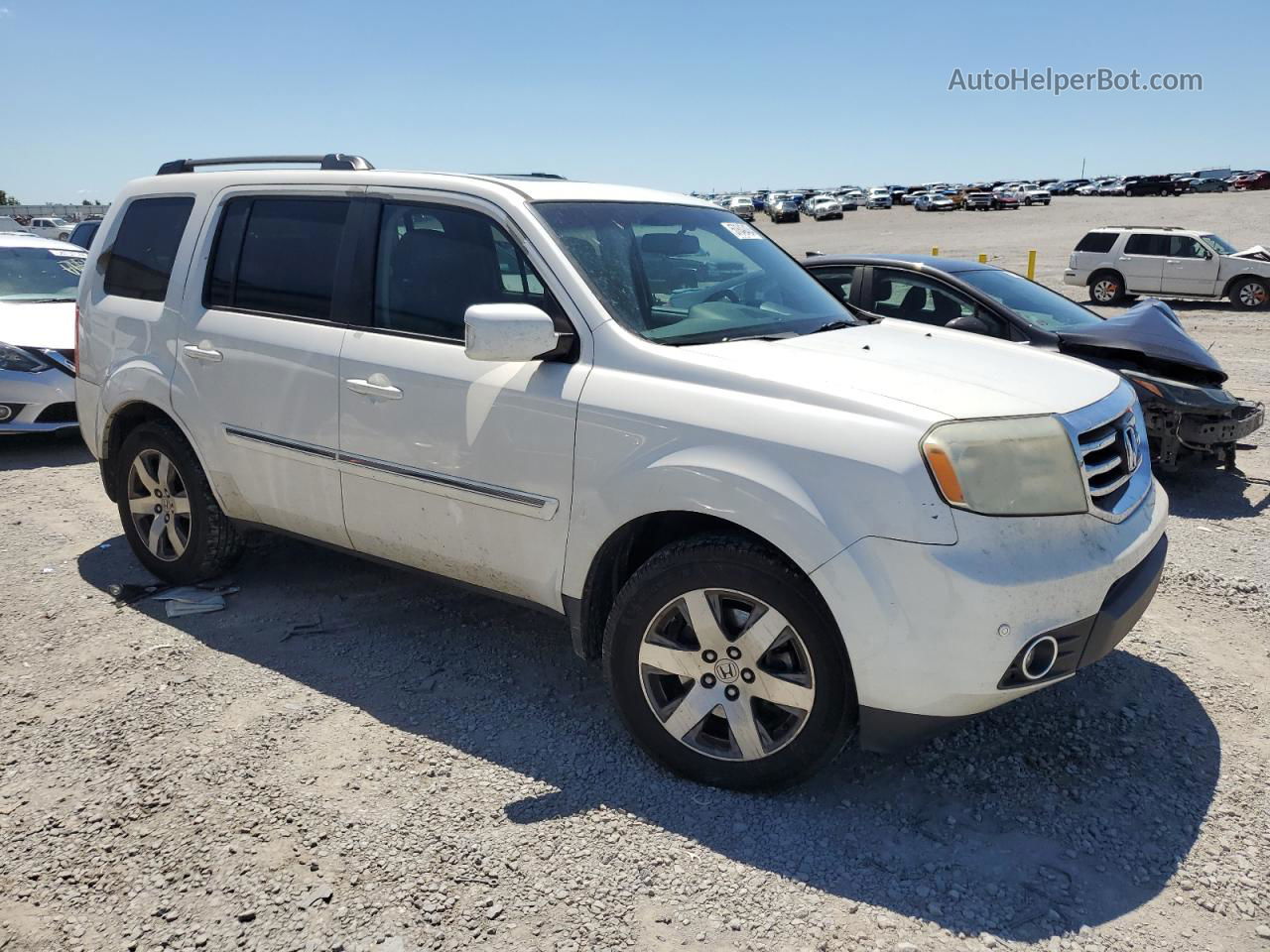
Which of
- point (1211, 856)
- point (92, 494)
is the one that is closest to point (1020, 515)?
point (1211, 856)

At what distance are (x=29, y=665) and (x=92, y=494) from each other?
295 centimetres

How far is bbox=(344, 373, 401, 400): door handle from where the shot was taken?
3.71 metres

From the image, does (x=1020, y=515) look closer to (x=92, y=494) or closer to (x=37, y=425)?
(x=92, y=494)

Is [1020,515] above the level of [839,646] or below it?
above

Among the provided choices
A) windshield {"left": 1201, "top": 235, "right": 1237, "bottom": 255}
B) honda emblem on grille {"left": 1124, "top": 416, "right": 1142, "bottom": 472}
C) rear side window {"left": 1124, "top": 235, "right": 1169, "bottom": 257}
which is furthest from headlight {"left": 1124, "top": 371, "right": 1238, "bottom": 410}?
windshield {"left": 1201, "top": 235, "right": 1237, "bottom": 255}

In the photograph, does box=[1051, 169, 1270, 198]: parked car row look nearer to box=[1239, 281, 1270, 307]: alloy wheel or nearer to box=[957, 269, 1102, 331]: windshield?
box=[1239, 281, 1270, 307]: alloy wheel

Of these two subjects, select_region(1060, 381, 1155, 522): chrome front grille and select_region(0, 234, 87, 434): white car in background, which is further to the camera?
select_region(0, 234, 87, 434): white car in background

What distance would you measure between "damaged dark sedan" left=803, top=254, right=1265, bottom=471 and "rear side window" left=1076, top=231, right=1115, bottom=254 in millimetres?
13773

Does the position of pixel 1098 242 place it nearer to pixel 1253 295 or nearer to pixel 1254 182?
pixel 1253 295

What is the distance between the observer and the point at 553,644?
4.31 metres

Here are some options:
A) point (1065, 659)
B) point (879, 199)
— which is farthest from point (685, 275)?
point (879, 199)

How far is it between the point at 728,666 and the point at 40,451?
7266 millimetres

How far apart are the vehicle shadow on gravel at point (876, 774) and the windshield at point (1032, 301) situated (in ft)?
12.0

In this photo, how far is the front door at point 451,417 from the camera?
3.38m
